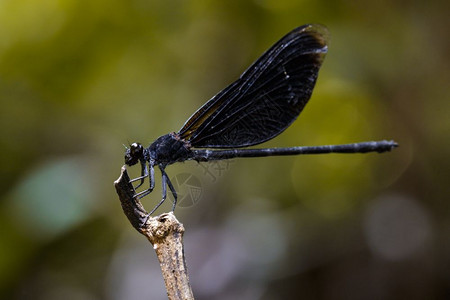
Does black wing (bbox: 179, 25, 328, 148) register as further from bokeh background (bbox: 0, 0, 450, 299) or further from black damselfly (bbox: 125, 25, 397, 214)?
bokeh background (bbox: 0, 0, 450, 299)

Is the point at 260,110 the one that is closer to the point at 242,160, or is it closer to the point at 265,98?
the point at 265,98

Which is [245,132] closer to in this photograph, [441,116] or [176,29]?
[176,29]

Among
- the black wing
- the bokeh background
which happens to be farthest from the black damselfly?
the bokeh background

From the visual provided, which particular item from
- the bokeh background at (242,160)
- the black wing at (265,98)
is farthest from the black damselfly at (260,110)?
the bokeh background at (242,160)

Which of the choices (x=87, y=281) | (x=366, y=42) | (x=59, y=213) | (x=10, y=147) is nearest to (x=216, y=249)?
(x=87, y=281)

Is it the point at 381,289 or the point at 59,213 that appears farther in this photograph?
the point at 381,289

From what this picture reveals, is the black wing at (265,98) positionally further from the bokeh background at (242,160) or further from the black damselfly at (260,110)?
the bokeh background at (242,160)
